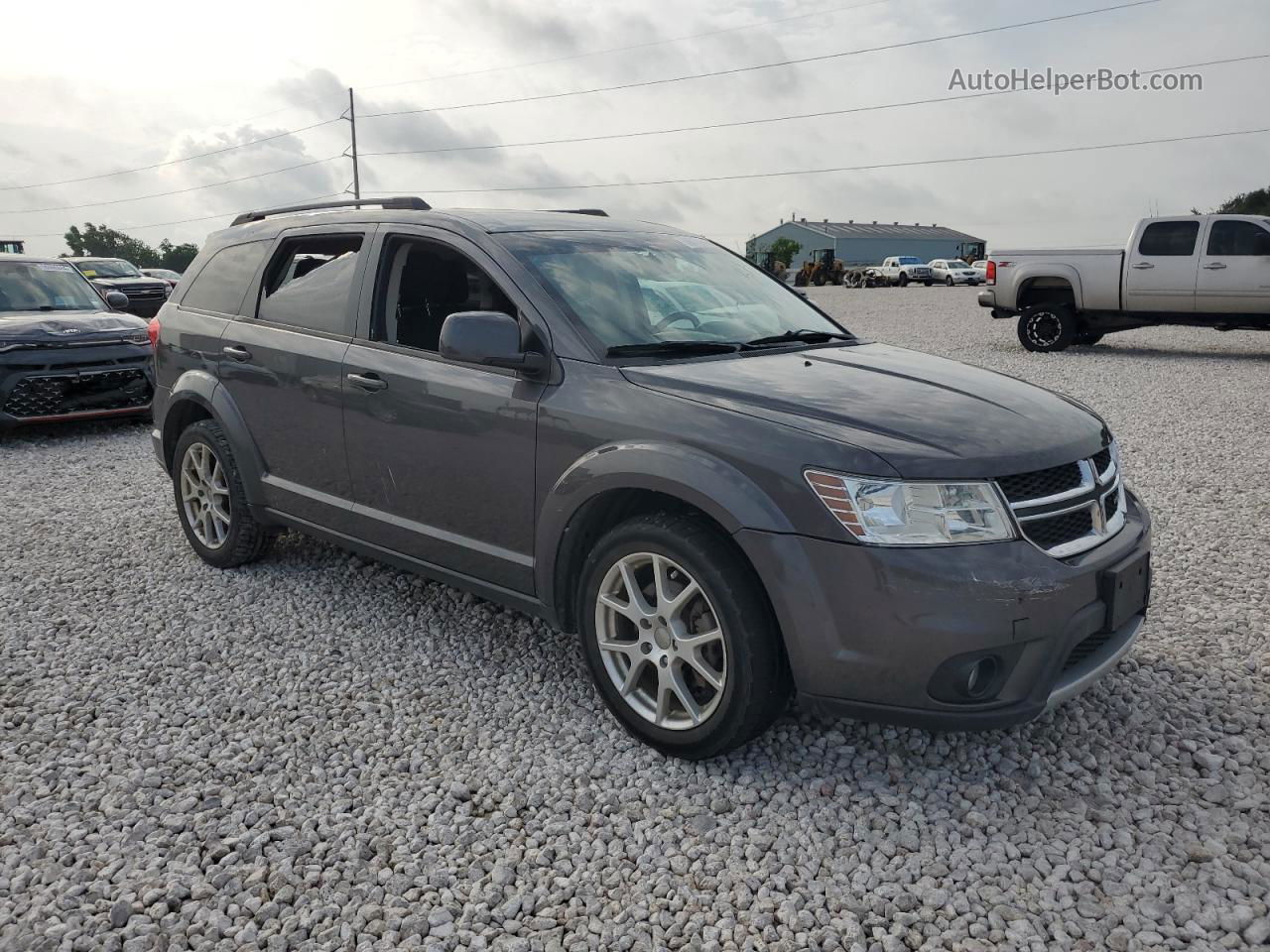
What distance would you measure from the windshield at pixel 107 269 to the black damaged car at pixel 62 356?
1468 centimetres

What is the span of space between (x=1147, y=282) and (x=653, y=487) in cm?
1383

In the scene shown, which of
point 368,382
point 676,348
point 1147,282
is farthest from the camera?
point 1147,282

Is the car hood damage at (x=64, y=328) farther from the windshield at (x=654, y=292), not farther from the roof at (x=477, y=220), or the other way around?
the windshield at (x=654, y=292)

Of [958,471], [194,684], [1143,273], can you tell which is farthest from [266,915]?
[1143,273]

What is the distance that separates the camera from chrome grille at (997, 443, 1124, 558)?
9.60 ft

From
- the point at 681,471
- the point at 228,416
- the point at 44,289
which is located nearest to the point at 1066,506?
the point at 681,471

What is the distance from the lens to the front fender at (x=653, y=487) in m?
2.95

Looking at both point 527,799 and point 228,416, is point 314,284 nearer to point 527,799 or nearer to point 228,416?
point 228,416

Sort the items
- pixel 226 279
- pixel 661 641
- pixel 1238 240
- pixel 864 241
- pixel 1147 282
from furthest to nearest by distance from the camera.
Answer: pixel 864 241 < pixel 1147 282 < pixel 1238 240 < pixel 226 279 < pixel 661 641

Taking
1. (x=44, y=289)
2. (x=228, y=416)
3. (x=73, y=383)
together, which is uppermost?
(x=44, y=289)

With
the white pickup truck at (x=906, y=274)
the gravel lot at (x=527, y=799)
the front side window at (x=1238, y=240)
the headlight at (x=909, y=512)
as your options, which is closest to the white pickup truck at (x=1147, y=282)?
the front side window at (x=1238, y=240)

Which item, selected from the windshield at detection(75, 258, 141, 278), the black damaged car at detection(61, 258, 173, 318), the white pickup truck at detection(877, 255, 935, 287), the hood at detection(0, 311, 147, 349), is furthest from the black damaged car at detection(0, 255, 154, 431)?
the white pickup truck at detection(877, 255, 935, 287)

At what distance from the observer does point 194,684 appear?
156 inches

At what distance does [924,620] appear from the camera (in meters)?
2.77
